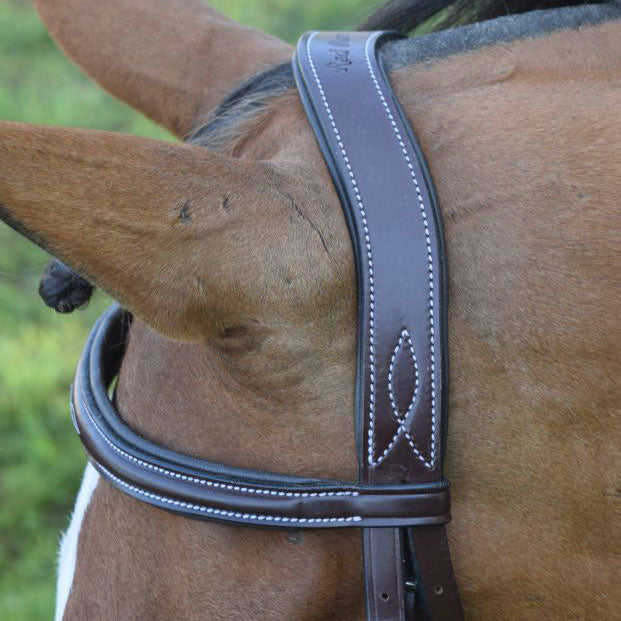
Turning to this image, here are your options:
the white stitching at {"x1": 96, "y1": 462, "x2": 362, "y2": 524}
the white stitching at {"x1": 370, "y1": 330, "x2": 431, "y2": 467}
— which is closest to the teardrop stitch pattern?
the white stitching at {"x1": 370, "y1": 330, "x2": 431, "y2": 467}

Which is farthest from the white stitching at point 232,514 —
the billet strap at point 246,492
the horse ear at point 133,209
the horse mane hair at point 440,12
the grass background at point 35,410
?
the grass background at point 35,410

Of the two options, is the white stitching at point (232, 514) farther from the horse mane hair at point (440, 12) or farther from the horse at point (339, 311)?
the horse mane hair at point (440, 12)

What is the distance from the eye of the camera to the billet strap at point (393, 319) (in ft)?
4.30

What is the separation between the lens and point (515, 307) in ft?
4.30

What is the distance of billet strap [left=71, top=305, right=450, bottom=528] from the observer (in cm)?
137

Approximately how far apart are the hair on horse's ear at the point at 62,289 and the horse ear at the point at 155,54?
498 millimetres

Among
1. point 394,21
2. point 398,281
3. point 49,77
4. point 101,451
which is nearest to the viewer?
point 398,281

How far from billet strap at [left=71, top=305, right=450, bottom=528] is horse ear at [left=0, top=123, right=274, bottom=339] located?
0.86 feet

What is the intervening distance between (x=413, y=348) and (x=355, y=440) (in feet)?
0.54

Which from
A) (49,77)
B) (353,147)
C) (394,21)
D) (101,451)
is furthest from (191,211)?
(49,77)

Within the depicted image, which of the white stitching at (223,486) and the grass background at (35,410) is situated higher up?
the white stitching at (223,486)

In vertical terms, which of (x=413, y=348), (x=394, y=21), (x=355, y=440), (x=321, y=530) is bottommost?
(x=321, y=530)

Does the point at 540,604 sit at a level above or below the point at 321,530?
below

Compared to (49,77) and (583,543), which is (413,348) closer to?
(583,543)
